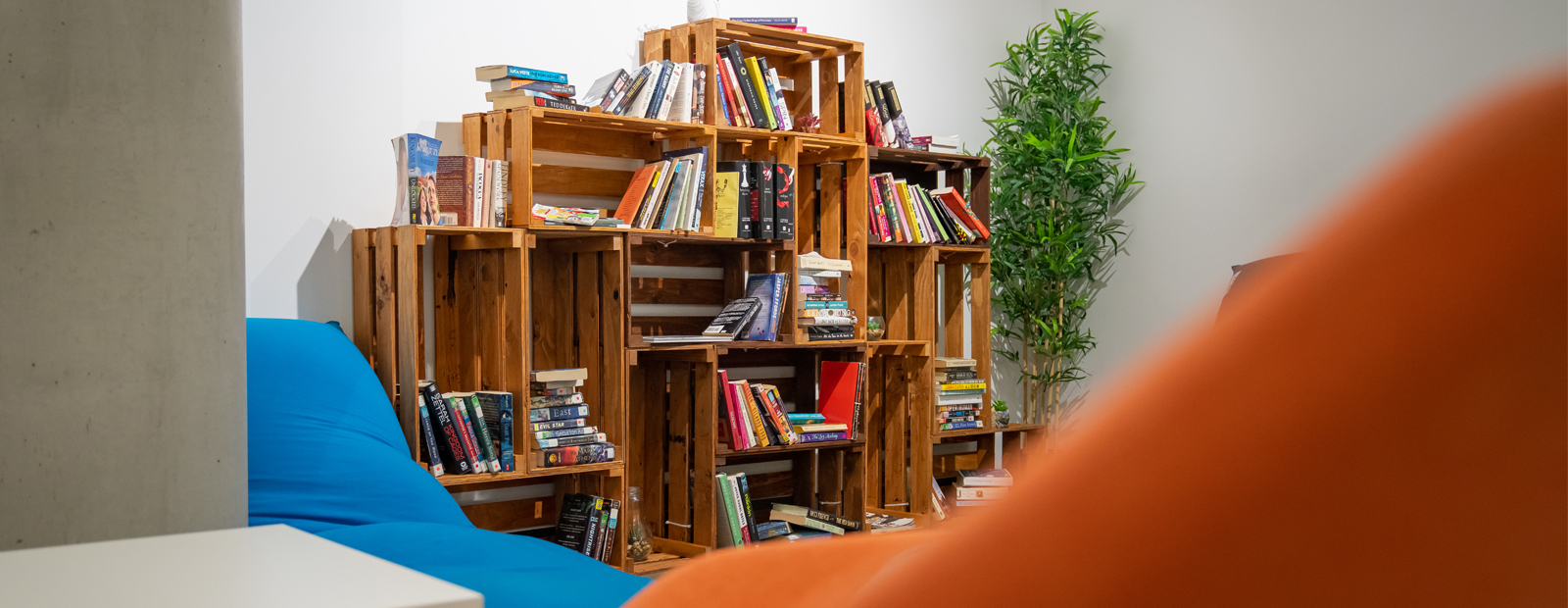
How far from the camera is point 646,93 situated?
157 inches

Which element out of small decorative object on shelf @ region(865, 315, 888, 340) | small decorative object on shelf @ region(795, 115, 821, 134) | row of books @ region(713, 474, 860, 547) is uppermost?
small decorative object on shelf @ region(795, 115, 821, 134)

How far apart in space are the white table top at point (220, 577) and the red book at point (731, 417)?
3139 millimetres

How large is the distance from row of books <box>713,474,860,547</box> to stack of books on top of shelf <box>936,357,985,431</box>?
69 cm

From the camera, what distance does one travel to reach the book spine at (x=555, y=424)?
12.0ft

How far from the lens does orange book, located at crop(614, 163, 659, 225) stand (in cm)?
394

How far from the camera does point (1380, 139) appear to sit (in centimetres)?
18

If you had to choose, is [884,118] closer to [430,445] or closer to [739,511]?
[739,511]

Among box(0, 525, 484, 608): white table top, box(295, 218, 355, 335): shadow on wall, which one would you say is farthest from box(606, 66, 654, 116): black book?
box(0, 525, 484, 608): white table top

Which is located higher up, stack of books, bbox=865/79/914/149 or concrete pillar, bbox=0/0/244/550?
stack of books, bbox=865/79/914/149

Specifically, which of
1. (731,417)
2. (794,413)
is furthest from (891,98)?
(731,417)

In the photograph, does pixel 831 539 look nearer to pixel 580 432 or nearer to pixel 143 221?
pixel 143 221

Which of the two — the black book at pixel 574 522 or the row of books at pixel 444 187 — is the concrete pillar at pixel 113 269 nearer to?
Result: the row of books at pixel 444 187

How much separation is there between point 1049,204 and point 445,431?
3.19 metres

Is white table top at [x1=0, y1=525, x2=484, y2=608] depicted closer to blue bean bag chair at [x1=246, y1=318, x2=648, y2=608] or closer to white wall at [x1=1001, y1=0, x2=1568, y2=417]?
blue bean bag chair at [x1=246, y1=318, x2=648, y2=608]
